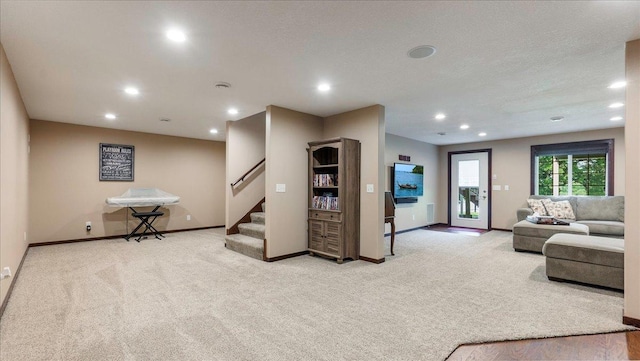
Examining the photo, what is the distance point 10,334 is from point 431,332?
3.30 m

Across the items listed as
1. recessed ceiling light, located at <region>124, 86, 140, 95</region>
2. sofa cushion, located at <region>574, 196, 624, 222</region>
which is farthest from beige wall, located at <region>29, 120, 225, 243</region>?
sofa cushion, located at <region>574, 196, 624, 222</region>

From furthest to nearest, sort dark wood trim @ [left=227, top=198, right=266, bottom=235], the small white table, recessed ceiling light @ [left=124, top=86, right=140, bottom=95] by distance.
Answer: the small white table, dark wood trim @ [left=227, top=198, right=266, bottom=235], recessed ceiling light @ [left=124, top=86, right=140, bottom=95]

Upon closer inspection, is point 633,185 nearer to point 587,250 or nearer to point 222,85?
point 587,250

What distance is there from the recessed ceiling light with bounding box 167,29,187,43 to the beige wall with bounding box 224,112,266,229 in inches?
124

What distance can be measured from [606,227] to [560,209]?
0.84 metres

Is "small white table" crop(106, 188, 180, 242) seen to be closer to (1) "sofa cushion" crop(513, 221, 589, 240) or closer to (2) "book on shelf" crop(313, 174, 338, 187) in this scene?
(2) "book on shelf" crop(313, 174, 338, 187)

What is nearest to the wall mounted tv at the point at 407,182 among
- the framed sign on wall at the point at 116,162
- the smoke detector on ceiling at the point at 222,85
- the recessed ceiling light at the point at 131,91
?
the smoke detector on ceiling at the point at 222,85

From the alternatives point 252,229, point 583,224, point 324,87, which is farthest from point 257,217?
point 583,224

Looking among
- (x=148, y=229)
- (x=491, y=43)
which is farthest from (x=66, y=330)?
(x=148, y=229)

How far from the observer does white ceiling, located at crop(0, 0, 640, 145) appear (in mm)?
2152

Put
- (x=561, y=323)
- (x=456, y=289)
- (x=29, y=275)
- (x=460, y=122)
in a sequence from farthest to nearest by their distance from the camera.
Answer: (x=460, y=122), (x=29, y=275), (x=456, y=289), (x=561, y=323)

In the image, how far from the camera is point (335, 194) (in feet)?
16.6

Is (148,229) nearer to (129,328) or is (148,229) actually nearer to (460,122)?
(129,328)

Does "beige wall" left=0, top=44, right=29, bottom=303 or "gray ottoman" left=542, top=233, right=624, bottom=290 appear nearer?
"beige wall" left=0, top=44, right=29, bottom=303
